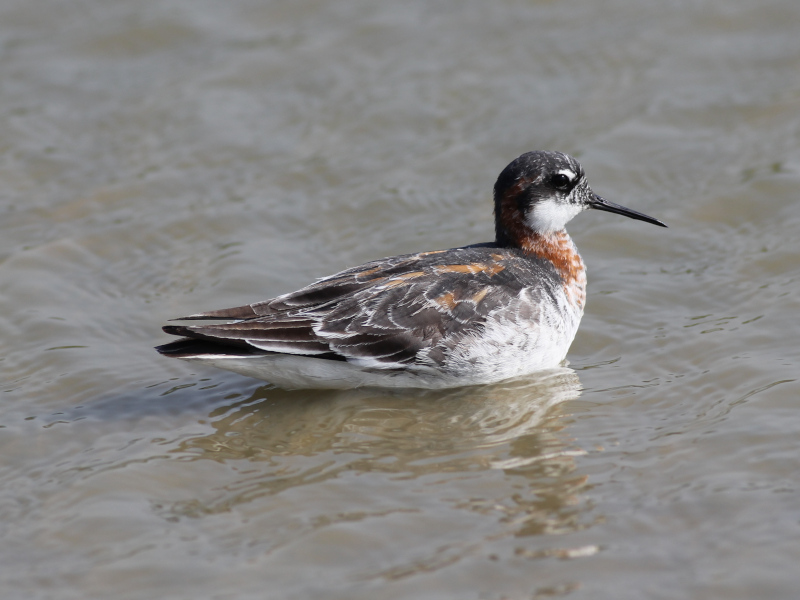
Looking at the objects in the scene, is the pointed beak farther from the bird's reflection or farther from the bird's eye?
the bird's reflection

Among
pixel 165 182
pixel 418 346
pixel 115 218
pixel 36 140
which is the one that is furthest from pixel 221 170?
pixel 418 346

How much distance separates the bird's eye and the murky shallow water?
125 centimetres

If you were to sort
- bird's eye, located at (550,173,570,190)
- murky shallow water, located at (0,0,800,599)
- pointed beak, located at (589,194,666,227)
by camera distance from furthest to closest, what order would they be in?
pointed beak, located at (589,194,666,227), bird's eye, located at (550,173,570,190), murky shallow water, located at (0,0,800,599)

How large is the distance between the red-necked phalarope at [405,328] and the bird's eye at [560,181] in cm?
71

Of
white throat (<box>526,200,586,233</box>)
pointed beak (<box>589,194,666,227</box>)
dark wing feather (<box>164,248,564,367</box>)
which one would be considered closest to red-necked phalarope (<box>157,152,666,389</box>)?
dark wing feather (<box>164,248,564,367</box>)

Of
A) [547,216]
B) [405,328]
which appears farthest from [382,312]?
[547,216]

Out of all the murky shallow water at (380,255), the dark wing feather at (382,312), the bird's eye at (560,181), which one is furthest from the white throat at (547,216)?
the murky shallow water at (380,255)

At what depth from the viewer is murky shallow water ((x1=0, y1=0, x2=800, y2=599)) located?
609cm

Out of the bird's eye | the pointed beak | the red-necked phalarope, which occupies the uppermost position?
the bird's eye

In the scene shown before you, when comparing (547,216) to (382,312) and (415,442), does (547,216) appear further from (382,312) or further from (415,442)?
(415,442)

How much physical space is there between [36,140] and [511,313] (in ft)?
22.3

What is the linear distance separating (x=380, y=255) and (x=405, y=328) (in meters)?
2.54

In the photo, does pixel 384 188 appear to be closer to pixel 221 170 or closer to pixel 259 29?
pixel 221 170

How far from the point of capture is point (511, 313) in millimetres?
7977
